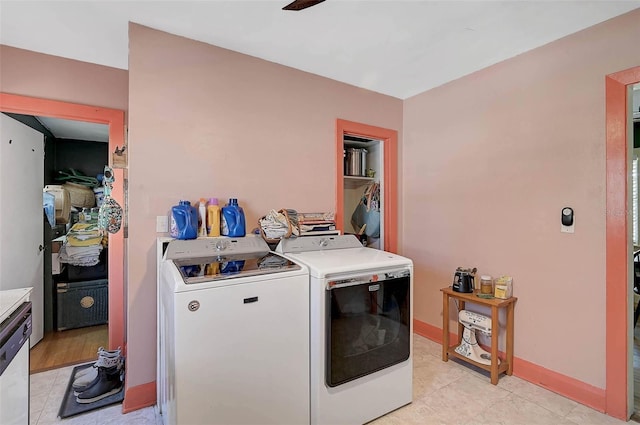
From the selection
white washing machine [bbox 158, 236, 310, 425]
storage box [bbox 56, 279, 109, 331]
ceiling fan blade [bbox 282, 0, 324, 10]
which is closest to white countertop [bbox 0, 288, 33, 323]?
white washing machine [bbox 158, 236, 310, 425]

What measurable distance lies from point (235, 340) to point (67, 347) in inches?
100

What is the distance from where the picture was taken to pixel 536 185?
236 cm

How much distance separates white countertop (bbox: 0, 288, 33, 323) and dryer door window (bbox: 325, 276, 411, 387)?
138cm

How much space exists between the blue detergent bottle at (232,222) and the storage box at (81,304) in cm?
229

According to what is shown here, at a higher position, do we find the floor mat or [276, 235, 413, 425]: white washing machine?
[276, 235, 413, 425]: white washing machine

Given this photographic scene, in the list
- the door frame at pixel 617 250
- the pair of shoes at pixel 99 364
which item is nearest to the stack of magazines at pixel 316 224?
the pair of shoes at pixel 99 364

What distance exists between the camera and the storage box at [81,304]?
3.32 meters

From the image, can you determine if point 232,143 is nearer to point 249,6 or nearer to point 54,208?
point 249,6

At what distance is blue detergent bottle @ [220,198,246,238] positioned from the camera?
220 centimetres

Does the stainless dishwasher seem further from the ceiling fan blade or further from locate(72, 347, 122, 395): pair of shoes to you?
the ceiling fan blade

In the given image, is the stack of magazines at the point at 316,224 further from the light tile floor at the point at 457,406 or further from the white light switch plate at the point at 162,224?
the light tile floor at the point at 457,406

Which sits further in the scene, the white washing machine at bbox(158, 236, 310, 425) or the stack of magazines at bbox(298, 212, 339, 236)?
the stack of magazines at bbox(298, 212, 339, 236)

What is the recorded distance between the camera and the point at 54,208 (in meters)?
3.53

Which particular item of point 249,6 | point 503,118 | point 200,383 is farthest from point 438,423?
point 249,6
